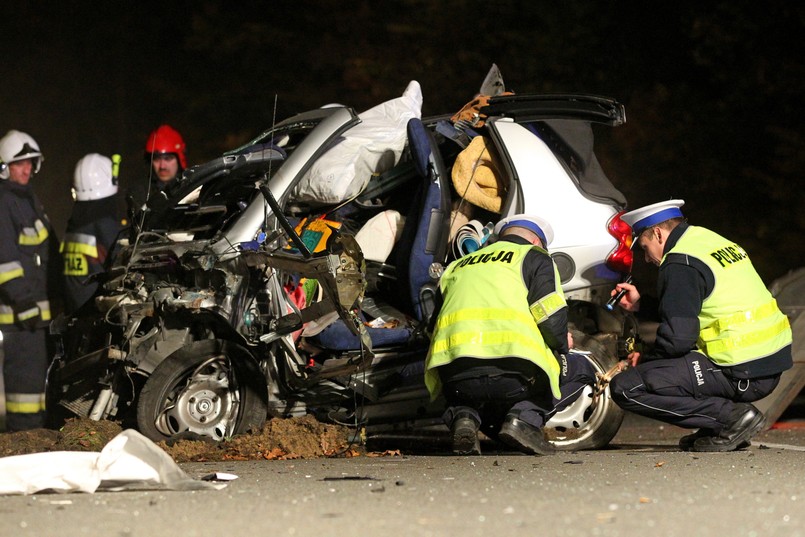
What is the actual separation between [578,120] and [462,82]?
945 cm

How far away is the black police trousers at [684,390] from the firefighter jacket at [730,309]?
0.11 m

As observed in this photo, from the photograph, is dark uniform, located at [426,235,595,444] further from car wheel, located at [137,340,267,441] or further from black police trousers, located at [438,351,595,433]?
car wheel, located at [137,340,267,441]

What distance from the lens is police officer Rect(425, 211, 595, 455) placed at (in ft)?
21.4

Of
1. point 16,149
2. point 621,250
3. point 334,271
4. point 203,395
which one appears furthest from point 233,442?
point 16,149

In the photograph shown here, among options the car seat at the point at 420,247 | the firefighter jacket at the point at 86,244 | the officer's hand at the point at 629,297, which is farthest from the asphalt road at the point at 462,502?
the firefighter jacket at the point at 86,244

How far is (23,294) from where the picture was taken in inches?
354

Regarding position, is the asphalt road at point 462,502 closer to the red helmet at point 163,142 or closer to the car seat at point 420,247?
the car seat at point 420,247

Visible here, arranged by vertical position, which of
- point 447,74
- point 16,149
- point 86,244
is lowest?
point 86,244

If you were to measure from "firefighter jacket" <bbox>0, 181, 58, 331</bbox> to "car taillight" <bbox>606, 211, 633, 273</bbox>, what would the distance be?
166 inches

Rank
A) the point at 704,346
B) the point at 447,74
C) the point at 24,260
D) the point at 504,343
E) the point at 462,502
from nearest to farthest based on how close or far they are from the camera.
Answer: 1. the point at 462,502
2. the point at 504,343
3. the point at 704,346
4. the point at 24,260
5. the point at 447,74

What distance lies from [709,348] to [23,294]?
4930 millimetres

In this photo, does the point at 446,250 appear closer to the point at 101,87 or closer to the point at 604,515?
the point at 604,515

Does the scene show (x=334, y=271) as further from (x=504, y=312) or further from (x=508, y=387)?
(x=508, y=387)

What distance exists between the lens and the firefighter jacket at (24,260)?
896 centimetres
